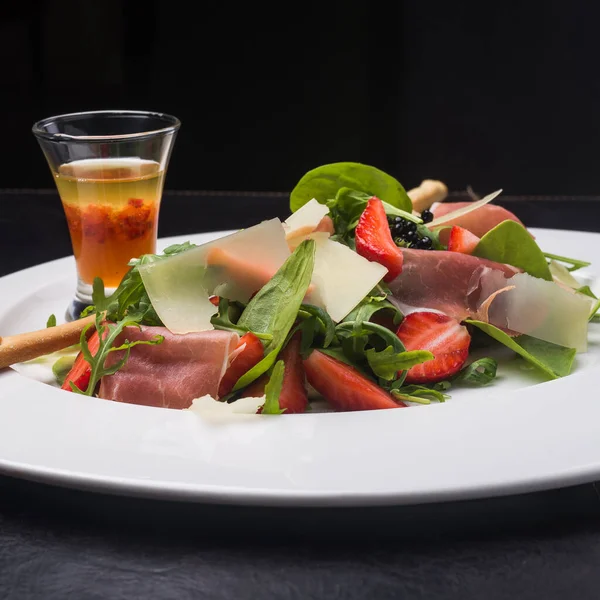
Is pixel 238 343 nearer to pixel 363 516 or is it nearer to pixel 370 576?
pixel 363 516

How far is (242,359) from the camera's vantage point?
1368 millimetres

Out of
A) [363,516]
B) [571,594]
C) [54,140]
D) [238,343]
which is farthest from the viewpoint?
[54,140]

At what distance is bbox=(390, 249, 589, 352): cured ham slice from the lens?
5.17 ft

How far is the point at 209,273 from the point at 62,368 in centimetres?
34

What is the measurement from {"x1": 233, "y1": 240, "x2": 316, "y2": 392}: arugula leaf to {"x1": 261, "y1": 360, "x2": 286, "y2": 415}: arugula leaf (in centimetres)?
11

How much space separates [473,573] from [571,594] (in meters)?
0.10

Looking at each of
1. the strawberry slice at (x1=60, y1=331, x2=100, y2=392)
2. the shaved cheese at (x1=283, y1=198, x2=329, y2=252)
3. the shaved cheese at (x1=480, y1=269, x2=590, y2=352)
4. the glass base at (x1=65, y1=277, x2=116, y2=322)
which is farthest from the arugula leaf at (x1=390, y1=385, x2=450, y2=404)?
the glass base at (x1=65, y1=277, x2=116, y2=322)

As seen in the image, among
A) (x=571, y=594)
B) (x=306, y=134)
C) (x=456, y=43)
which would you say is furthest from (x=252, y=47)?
(x=571, y=594)

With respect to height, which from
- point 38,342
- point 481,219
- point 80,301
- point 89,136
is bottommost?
point 80,301

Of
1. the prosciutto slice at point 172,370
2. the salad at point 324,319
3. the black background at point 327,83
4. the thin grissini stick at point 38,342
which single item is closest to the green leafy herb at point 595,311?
the salad at point 324,319

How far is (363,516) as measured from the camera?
1059mm

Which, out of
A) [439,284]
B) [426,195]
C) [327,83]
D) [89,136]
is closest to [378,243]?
[439,284]

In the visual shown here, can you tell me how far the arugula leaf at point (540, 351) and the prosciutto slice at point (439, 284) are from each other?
46mm

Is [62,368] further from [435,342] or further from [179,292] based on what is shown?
[435,342]
